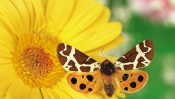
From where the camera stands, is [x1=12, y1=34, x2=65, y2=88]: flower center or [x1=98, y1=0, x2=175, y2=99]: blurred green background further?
[x1=98, y1=0, x2=175, y2=99]: blurred green background

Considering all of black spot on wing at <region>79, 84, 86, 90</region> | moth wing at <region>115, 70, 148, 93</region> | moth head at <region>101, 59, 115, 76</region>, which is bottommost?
black spot on wing at <region>79, 84, 86, 90</region>

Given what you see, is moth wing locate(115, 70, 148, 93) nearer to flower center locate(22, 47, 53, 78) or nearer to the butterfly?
the butterfly

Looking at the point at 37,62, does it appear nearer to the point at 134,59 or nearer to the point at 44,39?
the point at 44,39

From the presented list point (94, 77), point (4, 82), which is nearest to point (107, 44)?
point (94, 77)

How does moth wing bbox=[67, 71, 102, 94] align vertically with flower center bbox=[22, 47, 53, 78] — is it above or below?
below

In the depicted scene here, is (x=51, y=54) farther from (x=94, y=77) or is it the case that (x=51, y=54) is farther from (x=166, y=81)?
(x=166, y=81)

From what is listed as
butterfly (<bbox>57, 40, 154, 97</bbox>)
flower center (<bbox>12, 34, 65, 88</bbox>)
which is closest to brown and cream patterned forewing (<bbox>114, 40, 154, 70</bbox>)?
butterfly (<bbox>57, 40, 154, 97</bbox>)
